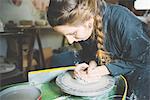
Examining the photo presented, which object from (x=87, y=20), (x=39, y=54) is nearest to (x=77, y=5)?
(x=87, y=20)

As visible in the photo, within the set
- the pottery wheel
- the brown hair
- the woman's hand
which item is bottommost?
the pottery wheel

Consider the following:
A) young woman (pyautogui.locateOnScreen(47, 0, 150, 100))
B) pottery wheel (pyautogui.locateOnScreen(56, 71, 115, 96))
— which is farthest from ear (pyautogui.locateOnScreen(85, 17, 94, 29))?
pottery wheel (pyautogui.locateOnScreen(56, 71, 115, 96))

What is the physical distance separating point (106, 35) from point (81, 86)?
0.47 feet

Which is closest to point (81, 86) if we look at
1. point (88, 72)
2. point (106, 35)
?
point (88, 72)

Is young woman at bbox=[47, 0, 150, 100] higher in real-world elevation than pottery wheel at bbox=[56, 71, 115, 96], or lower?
higher

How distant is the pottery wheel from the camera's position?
0.63 meters

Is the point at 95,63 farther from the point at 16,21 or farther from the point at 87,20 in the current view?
the point at 16,21

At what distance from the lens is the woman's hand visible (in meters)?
0.64

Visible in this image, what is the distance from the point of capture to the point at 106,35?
633 millimetres

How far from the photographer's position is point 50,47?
2.04ft

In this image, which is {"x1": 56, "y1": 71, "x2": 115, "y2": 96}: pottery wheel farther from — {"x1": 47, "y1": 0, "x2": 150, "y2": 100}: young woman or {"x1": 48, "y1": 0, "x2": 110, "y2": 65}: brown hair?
{"x1": 48, "y1": 0, "x2": 110, "y2": 65}: brown hair

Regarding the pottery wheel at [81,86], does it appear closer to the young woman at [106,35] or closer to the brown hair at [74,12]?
the young woman at [106,35]

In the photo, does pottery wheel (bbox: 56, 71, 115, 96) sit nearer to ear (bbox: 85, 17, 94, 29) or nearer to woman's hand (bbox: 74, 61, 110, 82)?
woman's hand (bbox: 74, 61, 110, 82)

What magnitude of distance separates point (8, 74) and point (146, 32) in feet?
1.20
